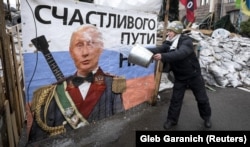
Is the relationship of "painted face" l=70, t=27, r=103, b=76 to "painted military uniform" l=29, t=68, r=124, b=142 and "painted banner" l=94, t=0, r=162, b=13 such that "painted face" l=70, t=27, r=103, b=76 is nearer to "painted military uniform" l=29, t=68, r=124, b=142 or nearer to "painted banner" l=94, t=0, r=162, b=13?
"painted military uniform" l=29, t=68, r=124, b=142

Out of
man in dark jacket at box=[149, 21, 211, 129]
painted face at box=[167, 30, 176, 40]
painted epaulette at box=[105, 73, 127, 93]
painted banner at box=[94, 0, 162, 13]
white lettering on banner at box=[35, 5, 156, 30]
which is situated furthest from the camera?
painted banner at box=[94, 0, 162, 13]

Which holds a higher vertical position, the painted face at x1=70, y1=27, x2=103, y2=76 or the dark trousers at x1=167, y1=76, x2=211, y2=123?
the painted face at x1=70, y1=27, x2=103, y2=76

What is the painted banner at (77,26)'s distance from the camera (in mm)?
3223

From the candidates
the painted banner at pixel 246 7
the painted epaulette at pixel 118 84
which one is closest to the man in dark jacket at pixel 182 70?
the painted epaulette at pixel 118 84

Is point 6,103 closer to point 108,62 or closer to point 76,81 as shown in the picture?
point 76,81

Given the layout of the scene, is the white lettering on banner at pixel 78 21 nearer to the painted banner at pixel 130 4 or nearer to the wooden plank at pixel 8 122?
the painted banner at pixel 130 4

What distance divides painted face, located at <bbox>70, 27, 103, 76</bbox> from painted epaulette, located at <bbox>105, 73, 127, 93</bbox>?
479mm

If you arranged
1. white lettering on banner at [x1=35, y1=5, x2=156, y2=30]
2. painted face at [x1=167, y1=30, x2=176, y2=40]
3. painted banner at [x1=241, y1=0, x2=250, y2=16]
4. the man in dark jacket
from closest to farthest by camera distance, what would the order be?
1. white lettering on banner at [x1=35, y1=5, x2=156, y2=30]
2. the man in dark jacket
3. painted face at [x1=167, y1=30, x2=176, y2=40]
4. painted banner at [x1=241, y1=0, x2=250, y2=16]

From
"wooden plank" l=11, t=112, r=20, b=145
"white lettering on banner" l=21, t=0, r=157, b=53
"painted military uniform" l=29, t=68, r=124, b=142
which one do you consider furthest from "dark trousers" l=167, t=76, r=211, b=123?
"wooden plank" l=11, t=112, r=20, b=145

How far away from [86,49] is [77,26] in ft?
1.24

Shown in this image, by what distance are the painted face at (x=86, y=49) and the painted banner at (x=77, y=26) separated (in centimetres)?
9

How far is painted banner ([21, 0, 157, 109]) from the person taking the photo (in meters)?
3.22

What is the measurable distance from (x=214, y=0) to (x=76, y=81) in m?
24.7

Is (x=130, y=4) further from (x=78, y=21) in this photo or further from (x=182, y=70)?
(x=182, y=70)
